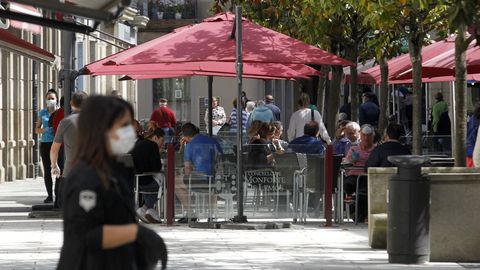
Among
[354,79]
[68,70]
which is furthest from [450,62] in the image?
[354,79]

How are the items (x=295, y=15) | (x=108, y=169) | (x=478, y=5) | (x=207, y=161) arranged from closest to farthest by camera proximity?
(x=108, y=169) → (x=478, y=5) → (x=207, y=161) → (x=295, y=15)

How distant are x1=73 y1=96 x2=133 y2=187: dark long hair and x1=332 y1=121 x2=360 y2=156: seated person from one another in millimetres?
13761

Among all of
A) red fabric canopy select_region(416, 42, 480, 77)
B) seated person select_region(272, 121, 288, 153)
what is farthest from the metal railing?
red fabric canopy select_region(416, 42, 480, 77)

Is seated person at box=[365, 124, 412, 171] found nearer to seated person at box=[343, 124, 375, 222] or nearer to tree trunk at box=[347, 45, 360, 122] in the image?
seated person at box=[343, 124, 375, 222]

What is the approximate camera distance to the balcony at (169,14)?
190ft

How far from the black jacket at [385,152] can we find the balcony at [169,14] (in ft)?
133

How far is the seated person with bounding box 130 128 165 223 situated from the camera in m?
18.4

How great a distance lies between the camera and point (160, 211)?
1883 centimetres

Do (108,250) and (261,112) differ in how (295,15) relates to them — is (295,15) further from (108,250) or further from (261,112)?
(108,250)

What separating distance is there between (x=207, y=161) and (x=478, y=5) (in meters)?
6.28

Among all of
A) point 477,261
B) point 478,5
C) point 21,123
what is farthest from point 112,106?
point 21,123

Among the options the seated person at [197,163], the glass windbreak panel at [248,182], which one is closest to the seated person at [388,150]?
the glass windbreak panel at [248,182]

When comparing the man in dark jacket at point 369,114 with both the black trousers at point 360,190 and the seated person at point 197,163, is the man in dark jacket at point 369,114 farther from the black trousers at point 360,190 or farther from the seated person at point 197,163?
the seated person at point 197,163

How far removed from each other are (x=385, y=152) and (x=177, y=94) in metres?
40.7
